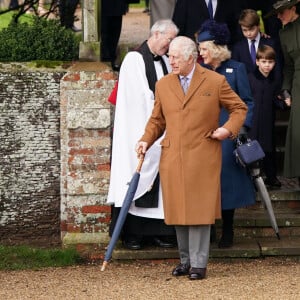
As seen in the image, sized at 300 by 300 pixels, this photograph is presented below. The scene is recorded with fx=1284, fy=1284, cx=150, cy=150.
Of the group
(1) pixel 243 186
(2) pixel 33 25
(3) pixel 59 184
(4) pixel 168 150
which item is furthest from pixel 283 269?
(2) pixel 33 25

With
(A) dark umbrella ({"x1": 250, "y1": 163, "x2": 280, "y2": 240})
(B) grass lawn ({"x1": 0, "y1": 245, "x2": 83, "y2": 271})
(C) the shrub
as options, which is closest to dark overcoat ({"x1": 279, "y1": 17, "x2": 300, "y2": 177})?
(A) dark umbrella ({"x1": 250, "y1": 163, "x2": 280, "y2": 240})

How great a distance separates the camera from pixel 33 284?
9.94 m

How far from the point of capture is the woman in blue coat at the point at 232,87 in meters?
10.1

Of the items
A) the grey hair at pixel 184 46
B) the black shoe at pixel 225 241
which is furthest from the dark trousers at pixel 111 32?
the grey hair at pixel 184 46

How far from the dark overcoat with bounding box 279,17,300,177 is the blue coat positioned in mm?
932

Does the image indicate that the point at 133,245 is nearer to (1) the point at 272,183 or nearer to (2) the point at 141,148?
(2) the point at 141,148

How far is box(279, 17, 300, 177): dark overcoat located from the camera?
11.0 m

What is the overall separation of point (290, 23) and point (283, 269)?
2.28m

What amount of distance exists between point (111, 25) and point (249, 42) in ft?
7.21

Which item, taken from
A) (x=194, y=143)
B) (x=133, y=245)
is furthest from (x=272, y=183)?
(x=194, y=143)

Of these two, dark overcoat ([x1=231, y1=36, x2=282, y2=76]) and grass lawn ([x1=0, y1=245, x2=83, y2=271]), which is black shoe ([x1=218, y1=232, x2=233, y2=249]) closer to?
grass lawn ([x1=0, y1=245, x2=83, y2=271])

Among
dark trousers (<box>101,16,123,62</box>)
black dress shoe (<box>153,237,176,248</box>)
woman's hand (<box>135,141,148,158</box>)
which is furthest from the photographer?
dark trousers (<box>101,16,123,62</box>)

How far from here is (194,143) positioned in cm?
946

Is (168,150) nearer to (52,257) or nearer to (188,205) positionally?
(188,205)
